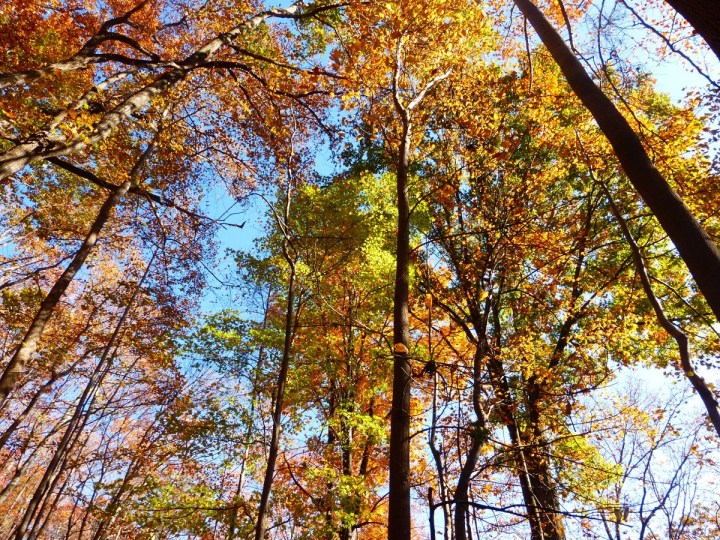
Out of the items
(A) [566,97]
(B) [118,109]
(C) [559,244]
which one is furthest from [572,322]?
(B) [118,109]

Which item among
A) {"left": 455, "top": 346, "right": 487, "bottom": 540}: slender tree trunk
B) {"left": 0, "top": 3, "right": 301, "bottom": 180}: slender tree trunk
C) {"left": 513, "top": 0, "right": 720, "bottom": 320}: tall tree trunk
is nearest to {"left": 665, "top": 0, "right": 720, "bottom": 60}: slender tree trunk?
{"left": 513, "top": 0, "right": 720, "bottom": 320}: tall tree trunk

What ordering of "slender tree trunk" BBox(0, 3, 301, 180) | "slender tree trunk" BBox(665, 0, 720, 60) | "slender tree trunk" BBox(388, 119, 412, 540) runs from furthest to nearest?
1. "slender tree trunk" BBox(0, 3, 301, 180)
2. "slender tree trunk" BBox(388, 119, 412, 540)
3. "slender tree trunk" BBox(665, 0, 720, 60)

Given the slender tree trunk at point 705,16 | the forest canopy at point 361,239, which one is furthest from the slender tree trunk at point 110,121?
the slender tree trunk at point 705,16

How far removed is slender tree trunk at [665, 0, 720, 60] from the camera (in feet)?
6.23

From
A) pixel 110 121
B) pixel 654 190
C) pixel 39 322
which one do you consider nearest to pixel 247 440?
pixel 39 322

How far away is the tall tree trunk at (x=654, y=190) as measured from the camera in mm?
1919

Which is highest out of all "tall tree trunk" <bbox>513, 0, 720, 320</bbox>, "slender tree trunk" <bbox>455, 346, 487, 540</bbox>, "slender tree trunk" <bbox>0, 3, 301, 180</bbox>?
"slender tree trunk" <bbox>0, 3, 301, 180</bbox>

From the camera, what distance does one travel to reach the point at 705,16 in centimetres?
193

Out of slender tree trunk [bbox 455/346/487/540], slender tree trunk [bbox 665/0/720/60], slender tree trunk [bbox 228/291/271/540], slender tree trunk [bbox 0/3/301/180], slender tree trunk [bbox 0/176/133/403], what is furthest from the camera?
slender tree trunk [bbox 228/291/271/540]

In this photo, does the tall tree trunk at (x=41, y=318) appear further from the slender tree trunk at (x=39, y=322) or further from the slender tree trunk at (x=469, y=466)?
the slender tree trunk at (x=469, y=466)

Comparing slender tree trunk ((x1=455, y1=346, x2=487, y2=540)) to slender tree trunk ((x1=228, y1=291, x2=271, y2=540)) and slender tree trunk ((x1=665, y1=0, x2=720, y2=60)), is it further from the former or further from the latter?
slender tree trunk ((x1=228, y1=291, x2=271, y2=540))

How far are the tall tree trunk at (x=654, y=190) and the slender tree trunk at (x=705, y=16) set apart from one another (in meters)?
0.63

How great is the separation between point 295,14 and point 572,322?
875 cm

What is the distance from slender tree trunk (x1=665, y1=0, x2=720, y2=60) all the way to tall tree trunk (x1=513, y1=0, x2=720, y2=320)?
2.07ft
